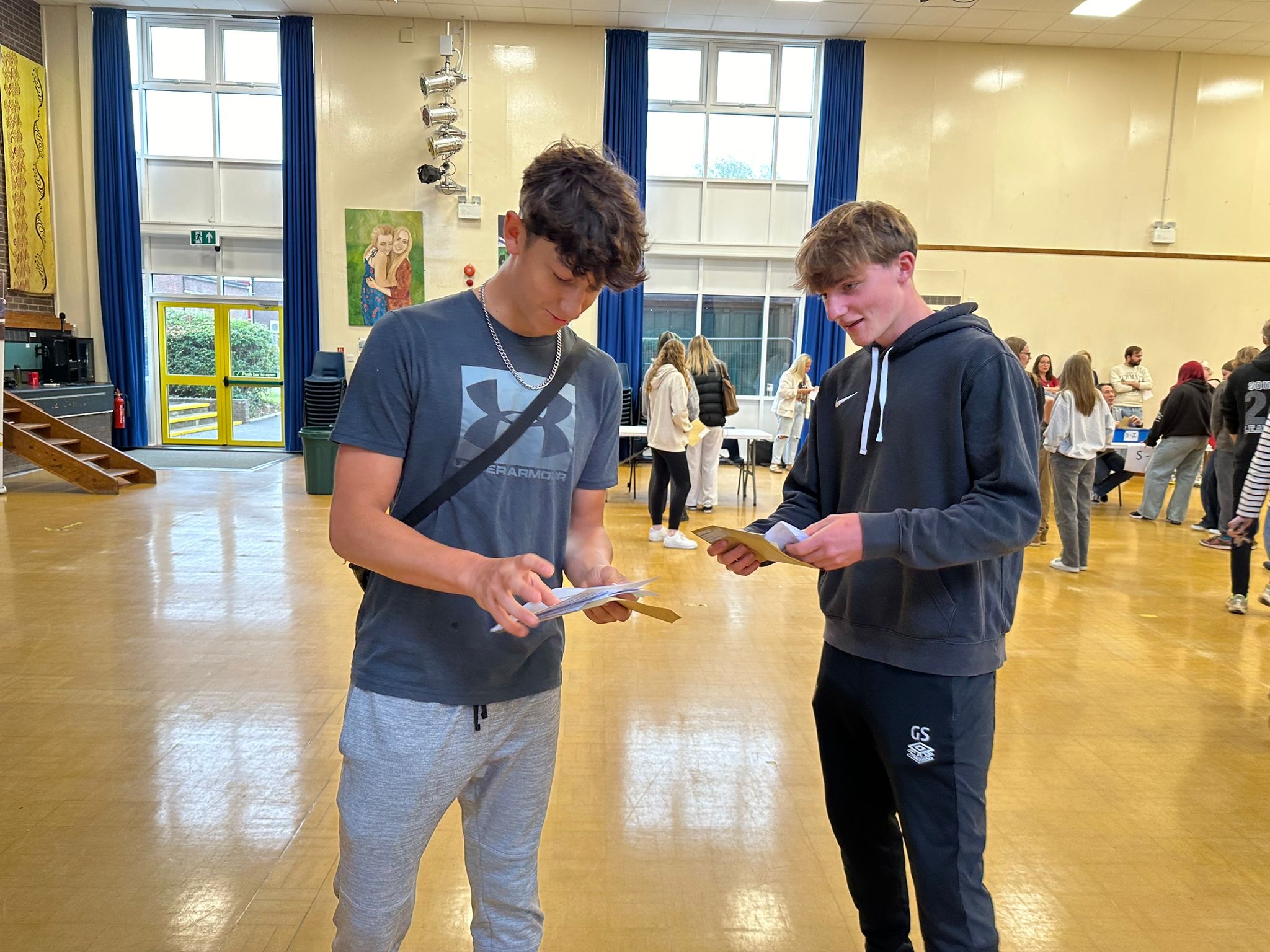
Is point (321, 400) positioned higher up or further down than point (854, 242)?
further down

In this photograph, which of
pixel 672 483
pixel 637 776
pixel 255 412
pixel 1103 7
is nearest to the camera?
pixel 637 776

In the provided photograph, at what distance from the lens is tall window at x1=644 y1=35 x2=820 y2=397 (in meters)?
13.1

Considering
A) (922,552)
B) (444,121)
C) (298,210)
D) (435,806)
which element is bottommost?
(435,806)

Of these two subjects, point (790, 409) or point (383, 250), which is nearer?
point (790, 409)

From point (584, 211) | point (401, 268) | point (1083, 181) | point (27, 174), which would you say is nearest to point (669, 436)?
point (584, 211)

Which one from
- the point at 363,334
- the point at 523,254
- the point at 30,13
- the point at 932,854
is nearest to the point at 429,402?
the point at 523,254

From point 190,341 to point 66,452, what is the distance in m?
4.32

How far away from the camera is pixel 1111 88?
13062mm

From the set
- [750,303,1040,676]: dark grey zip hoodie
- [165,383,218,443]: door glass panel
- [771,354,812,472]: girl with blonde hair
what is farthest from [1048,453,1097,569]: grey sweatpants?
[165,383,218,443]: door glass panel

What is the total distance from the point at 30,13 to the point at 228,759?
44.2ft

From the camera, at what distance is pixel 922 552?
1.55 meters

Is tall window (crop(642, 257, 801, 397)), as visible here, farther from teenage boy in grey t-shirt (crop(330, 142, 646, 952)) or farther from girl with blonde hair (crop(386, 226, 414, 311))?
teenage boy in grey t-shirt (crop(330, 142, 646, 952))

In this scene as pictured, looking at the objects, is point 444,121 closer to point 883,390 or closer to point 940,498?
point 883,390

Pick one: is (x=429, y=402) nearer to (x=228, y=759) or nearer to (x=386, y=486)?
(x=386, y=486)
